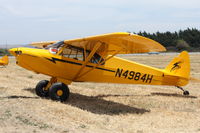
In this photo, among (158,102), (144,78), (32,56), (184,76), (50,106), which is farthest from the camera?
(184,76)

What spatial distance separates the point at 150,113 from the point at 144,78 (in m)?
2.77

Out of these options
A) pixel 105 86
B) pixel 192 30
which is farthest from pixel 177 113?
pixel 192 30

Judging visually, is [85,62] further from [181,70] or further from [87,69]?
[181,70]

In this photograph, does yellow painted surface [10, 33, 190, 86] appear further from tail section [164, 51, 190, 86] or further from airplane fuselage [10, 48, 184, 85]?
tail section [164, 51, 190, 86]

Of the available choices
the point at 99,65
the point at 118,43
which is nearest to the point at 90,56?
the point at 99,65

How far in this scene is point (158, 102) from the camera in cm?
1009

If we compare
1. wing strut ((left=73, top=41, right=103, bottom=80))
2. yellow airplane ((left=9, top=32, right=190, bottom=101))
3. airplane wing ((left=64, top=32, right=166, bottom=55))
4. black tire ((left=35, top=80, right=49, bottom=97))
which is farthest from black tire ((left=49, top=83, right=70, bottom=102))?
airplane wing ((left=64, top=32, right=166, bottom=55))

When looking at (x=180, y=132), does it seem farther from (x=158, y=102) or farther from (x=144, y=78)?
(x=144, y=78)

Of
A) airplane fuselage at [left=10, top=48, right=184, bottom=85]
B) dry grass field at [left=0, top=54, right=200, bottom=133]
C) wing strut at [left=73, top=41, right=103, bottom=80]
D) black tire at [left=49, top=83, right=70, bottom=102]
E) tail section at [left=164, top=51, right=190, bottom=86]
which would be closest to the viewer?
dry grass field at [left=0, top=54, right=200, bottom=133]

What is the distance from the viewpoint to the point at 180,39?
8619 cm

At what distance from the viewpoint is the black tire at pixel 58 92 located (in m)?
8.91

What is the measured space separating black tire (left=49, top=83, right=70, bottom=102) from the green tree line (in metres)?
72.3

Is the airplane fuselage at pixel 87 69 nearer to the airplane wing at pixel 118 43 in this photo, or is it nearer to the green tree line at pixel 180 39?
the airplane wing at pixel 118 43

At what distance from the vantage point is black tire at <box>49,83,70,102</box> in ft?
29.2
